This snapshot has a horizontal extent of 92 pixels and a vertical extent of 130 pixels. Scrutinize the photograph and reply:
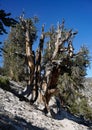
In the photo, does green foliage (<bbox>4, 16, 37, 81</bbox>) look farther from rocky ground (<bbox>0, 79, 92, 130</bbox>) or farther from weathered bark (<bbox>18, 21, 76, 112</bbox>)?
rocky ground (<bbox>0, 79, 92, 130</bbox>)

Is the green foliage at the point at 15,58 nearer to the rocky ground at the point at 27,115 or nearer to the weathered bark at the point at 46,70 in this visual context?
the weathered bark at the point at 46,70

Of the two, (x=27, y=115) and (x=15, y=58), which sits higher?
(x=15, y=58)

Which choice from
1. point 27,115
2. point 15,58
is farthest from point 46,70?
point 15,58

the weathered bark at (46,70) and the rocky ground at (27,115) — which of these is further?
the weathered bark at (46,70)

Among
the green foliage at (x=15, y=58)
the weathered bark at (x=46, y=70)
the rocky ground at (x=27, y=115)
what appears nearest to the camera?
the rocky ground at (x=27, y=115)

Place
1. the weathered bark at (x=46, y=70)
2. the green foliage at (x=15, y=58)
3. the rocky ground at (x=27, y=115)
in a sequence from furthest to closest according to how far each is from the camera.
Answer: the green foliage at (x=15, y=58)
the weathered bark at (x=46, y=70)
the rocky ground at (x=27, y=115)

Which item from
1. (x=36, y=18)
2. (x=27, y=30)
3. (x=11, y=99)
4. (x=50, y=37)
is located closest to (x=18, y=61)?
(x=36, y=18)

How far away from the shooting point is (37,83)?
2330 centimetres

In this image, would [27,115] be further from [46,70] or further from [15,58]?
[15,58]

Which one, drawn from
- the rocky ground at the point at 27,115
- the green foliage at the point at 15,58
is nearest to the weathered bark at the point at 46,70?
the rocky ground at the point at 27,115

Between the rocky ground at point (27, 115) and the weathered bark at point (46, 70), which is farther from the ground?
the weathered bark at point (46, 70)

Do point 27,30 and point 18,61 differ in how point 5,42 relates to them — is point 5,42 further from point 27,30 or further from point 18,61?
point 27,30

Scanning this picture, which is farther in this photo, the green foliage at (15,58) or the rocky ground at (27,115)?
the green foliage at (15,58)

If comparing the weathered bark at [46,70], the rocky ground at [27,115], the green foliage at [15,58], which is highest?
the green foliage at [15,58]
